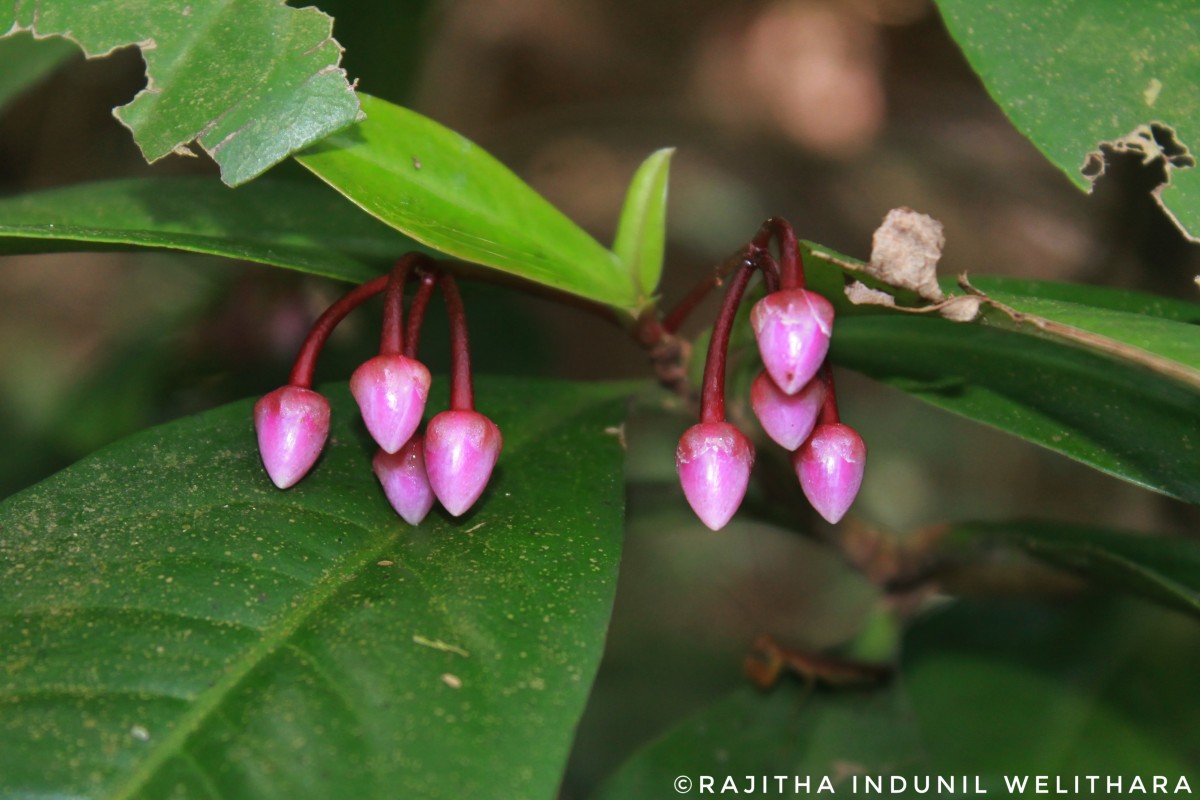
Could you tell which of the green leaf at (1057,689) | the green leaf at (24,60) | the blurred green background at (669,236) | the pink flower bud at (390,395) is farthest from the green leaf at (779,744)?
the green leaf at (24,60)

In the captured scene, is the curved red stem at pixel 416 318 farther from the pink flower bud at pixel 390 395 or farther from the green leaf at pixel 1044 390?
the green leaf at pixel 1044 390

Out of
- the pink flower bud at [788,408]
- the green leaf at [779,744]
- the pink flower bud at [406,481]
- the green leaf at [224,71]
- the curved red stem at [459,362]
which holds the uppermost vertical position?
the green leaf at [224,71]

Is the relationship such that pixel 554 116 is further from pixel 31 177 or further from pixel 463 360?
pixel 463 360

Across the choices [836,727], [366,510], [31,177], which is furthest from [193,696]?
[31,177]

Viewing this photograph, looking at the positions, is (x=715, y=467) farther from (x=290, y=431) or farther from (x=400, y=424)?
(x=290, y=431)

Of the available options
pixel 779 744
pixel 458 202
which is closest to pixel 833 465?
pixel 458 202
